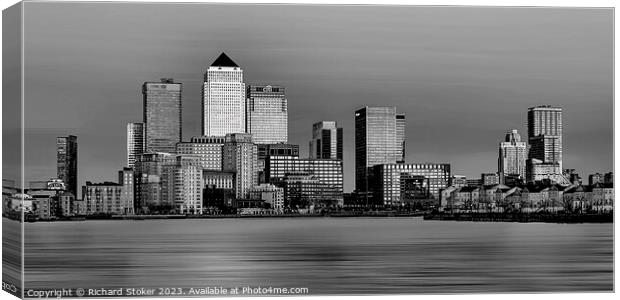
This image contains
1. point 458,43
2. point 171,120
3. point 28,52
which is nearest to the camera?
point 28,52

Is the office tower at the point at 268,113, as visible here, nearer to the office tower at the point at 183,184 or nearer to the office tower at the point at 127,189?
the office tower at the point at 183,184

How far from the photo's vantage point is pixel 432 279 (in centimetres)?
1356

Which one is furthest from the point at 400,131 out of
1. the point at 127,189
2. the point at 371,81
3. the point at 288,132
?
the point at 127,189

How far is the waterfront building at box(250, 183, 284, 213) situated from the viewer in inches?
623

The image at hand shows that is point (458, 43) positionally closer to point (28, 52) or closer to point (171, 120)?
point (171, 120)

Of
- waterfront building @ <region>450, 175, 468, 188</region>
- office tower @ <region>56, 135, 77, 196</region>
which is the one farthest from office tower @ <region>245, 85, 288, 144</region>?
waterfront building @ <region>450, 175, 468, 188</region>

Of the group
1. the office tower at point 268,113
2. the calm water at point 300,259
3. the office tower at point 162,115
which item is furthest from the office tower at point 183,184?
the office tower at point 268,113

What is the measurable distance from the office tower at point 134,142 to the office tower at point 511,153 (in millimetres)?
3654

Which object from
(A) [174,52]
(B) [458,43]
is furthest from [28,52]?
(B) [458,43]

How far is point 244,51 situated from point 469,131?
2.63 meters

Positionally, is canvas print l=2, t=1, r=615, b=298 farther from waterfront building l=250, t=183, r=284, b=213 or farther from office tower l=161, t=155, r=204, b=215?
waterfront building l=250, t=183, r=284, b=213

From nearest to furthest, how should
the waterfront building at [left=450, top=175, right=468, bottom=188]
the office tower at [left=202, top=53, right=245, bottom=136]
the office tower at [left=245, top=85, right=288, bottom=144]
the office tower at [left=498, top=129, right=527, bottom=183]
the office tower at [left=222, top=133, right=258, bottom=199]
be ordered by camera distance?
the office tower at [left=202, top=53, right=245, bottom=136] < the office tower at [left=245, top=85, right=288, bottom=144] < the office tower at [left=498, top=129, right=527, bottom=183] < the office tower at [left=222, top=133, right=258, bottom=199] < the waterfront building at [left=450, top=175, right=468, bottom=188]

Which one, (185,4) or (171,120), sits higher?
(185,4)

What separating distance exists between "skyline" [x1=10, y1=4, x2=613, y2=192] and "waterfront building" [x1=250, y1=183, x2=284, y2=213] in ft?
4.15
